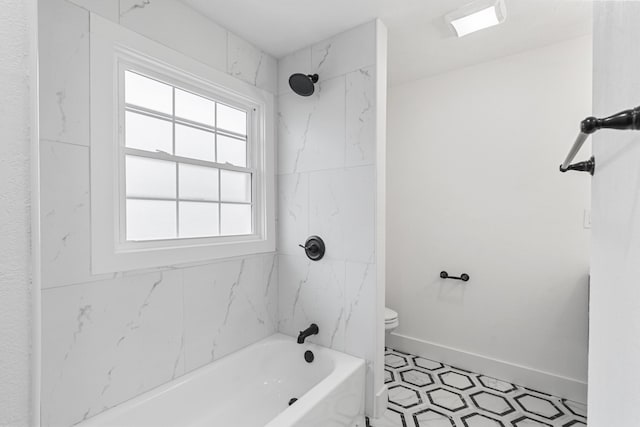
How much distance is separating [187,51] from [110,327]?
4.99ft

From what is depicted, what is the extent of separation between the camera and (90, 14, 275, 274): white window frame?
4.58 feet

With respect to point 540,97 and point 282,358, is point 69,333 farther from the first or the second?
point 540,97

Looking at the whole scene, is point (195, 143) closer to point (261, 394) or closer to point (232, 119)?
point (232, 119)

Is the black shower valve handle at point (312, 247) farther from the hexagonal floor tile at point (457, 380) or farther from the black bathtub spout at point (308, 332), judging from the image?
the hexagonal floor tile at point (457, 380)

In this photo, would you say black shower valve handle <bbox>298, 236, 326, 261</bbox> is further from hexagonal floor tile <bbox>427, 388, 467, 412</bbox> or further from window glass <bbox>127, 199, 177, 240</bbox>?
hexagonal floor tile <bbox>427, 388, 467, 412</bbox>

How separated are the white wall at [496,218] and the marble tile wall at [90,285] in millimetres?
1713

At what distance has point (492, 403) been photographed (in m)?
2.05

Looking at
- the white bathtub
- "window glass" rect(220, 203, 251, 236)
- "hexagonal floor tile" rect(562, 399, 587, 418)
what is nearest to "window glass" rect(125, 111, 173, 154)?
"window glass" rect(220, 203, 251, 236)

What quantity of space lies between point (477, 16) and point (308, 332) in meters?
2.22

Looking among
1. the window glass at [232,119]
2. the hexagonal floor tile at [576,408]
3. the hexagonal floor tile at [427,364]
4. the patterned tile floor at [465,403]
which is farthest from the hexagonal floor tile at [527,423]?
the window glass at [232,119]

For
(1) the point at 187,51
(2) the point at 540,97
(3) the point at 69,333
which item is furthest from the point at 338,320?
(2) the point at 540,97

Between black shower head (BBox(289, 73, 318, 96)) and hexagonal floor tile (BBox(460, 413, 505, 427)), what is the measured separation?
2282 mm

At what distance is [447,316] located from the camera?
259cm

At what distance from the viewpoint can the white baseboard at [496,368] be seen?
2.10 m
